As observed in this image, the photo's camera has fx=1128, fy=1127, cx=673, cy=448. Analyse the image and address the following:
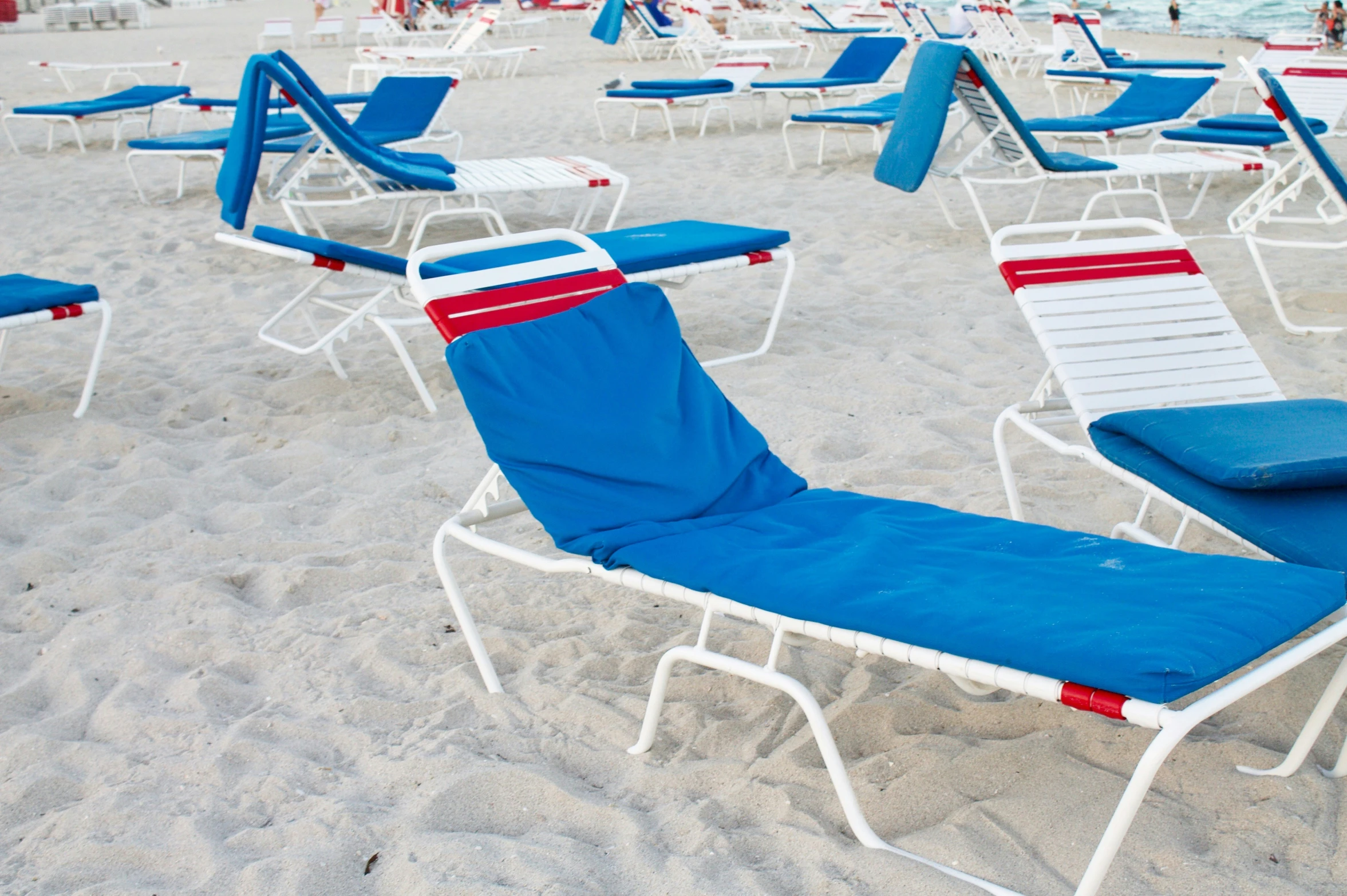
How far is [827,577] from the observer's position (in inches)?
72.0

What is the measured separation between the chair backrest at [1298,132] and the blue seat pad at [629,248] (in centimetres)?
177

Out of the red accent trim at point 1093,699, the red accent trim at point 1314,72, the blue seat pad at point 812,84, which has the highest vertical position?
the red accent trim at point 1093,699

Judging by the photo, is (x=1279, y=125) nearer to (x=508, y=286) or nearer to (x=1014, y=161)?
(x=1014, y=161)

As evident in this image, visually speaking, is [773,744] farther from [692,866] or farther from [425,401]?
[425,401]

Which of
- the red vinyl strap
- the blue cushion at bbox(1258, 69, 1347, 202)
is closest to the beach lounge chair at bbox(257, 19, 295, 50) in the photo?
the red vinyl strap

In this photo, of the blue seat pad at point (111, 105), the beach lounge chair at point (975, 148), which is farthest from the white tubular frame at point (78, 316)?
the blue seat pad at point (111, 105)

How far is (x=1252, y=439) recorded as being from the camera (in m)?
2.21

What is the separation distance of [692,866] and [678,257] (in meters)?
2.64

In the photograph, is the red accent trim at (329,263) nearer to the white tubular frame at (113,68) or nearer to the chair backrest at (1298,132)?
the chair backrest at (1298,132)

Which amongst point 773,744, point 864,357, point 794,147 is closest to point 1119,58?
point 794,147

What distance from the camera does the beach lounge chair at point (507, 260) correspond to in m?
3.57

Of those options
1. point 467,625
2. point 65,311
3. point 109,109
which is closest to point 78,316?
point 65,311

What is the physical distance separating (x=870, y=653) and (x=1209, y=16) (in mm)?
35577

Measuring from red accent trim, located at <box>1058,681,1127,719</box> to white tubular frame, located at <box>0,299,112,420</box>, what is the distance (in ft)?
10.7
